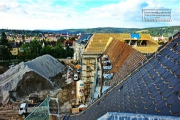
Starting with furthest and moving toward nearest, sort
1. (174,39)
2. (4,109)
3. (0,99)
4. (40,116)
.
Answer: (0,99)
(4,109)
(40,116)
(174,39)

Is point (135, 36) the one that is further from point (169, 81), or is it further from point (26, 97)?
point (169, 81)

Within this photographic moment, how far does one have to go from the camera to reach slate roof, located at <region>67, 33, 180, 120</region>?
5.75m

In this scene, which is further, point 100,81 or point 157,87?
point 100,81

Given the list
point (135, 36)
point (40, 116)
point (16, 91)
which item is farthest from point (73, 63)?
point (40, 116)

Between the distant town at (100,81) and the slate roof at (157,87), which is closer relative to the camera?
the slate roof at (157,87)

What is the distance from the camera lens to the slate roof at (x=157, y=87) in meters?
5.75

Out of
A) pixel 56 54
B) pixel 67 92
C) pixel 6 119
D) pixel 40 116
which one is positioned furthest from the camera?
pixel 56 54

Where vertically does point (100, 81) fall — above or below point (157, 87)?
below

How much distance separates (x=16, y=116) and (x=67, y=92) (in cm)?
1474

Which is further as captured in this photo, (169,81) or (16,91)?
(16,91)

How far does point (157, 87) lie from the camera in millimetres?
6730

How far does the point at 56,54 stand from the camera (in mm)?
102562

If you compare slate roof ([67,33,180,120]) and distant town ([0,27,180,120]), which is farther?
distant town ([0,27,180,120])

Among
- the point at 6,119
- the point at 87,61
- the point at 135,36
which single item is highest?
the point at 135,36
